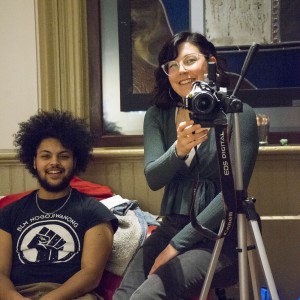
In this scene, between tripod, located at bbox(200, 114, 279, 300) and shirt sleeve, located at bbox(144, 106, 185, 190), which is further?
shirt sleeve, located at bbox(144, 106, 185, 190)

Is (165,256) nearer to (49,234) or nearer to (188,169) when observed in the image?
(188,169)

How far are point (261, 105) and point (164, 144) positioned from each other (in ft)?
2.46

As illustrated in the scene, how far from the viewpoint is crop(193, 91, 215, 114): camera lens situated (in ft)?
3.88

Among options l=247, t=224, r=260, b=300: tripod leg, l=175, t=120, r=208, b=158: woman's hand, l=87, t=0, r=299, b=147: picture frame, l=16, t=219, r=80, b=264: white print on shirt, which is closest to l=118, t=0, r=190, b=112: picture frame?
l=87, t=0, r=299, b=147: picture frame

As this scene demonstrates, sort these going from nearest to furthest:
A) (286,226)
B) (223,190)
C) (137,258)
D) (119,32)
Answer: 1. (223,190)
2. (137,258)
3. (286,226)
4. (119,32)

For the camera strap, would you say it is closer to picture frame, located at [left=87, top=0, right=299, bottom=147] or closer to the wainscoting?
the wainscoting

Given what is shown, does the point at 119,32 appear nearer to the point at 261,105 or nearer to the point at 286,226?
the point at 261,105

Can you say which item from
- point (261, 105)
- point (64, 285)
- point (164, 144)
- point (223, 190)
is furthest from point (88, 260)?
point (261, 105)

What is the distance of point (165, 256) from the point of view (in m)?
1.38

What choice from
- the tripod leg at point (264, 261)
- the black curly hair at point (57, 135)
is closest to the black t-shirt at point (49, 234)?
the black curly hair at point (57, 135)

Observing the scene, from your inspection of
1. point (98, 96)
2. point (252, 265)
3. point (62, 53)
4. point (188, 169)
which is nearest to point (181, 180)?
point (188, 169)

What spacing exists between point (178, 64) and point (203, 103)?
33cm

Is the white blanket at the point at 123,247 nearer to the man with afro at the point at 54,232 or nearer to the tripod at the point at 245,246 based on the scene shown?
the man with afro at the point at 54,232

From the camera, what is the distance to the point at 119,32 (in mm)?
2166
